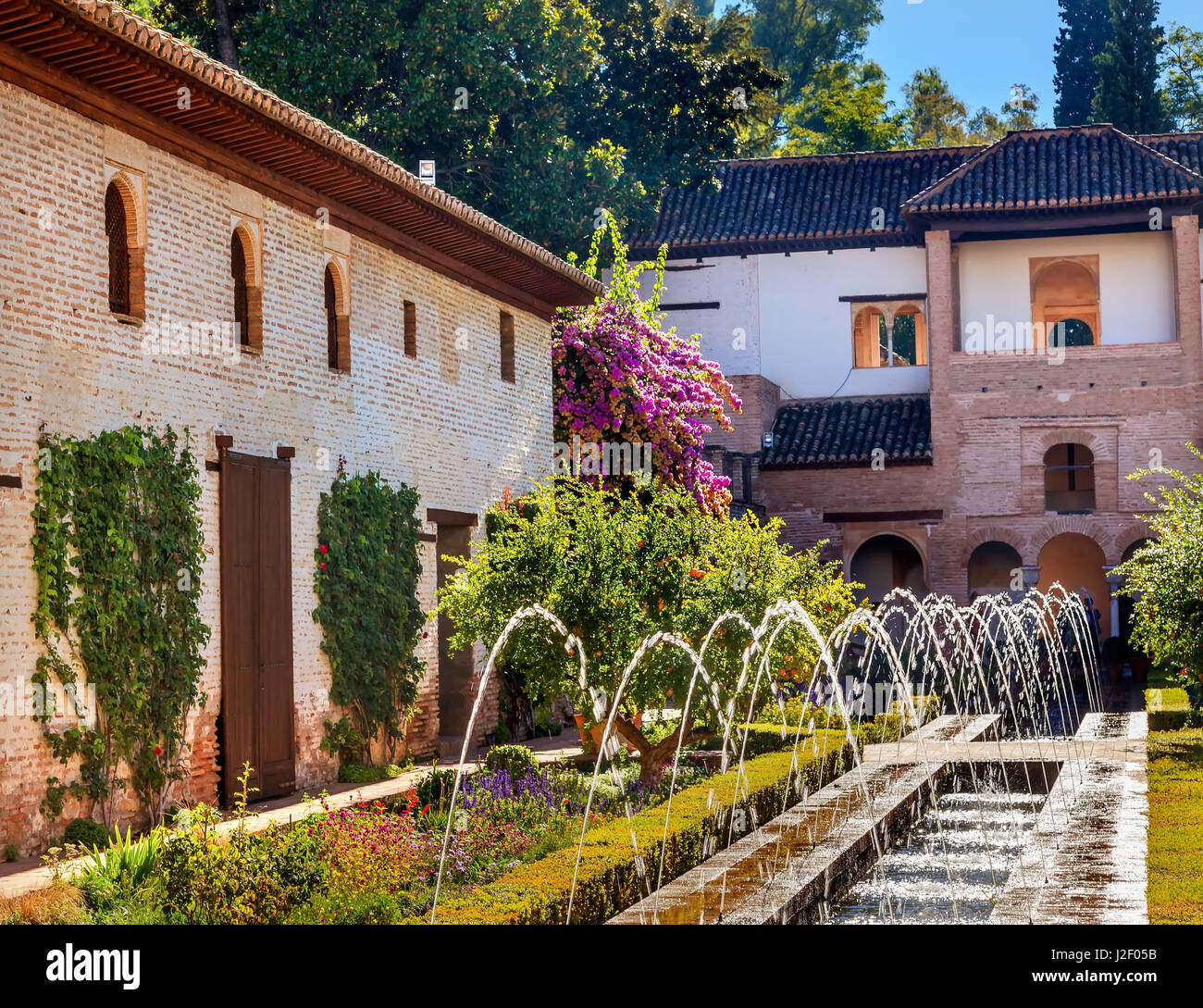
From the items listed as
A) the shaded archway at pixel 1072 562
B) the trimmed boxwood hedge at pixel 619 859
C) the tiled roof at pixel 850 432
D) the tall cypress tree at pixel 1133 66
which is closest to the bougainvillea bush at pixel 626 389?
the tiled roof at pixel 850 432

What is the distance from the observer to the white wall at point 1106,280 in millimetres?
31656

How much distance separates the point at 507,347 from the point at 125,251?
8525 mm

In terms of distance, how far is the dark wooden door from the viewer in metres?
12.9

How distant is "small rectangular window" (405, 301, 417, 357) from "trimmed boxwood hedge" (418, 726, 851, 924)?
5.87 m

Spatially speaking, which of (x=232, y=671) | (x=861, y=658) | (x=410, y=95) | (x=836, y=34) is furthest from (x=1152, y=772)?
(x=836, y=34)

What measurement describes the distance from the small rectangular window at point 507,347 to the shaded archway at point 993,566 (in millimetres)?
14925

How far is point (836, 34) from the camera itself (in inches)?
1903

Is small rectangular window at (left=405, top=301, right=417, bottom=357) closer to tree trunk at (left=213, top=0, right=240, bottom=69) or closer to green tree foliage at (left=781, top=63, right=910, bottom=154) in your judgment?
tree trunk at (left=213, top=0, right=240, bottom=69)

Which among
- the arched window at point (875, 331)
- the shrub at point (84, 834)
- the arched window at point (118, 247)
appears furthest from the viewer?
the arched window at point (875, 331)

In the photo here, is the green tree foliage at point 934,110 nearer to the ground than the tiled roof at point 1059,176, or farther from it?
farther from it

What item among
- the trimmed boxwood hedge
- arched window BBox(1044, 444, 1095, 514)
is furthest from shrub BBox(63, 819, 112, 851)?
arched window BBox(1044, 444, 1095, 514)

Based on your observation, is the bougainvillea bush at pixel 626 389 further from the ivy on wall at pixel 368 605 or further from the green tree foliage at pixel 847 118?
the green tree foliage at pixel 847 118

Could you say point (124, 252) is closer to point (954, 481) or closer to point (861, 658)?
point (861, 658)

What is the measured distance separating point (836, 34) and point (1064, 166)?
1850 centimetres
